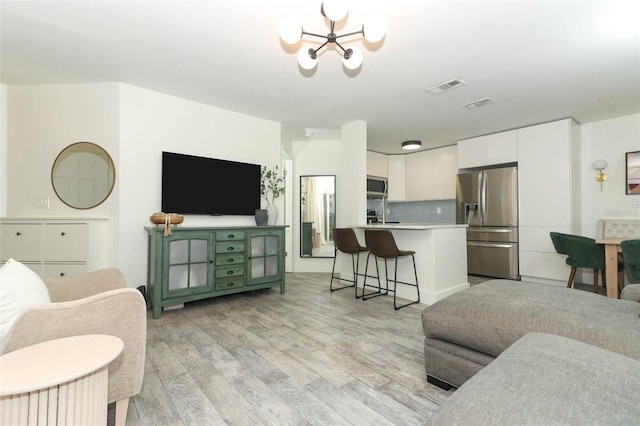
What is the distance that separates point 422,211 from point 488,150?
1.83 metres

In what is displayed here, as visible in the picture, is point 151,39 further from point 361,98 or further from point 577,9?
point 577,9

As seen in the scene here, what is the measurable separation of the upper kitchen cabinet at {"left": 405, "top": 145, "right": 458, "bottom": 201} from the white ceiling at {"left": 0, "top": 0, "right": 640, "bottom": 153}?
70.9 inches

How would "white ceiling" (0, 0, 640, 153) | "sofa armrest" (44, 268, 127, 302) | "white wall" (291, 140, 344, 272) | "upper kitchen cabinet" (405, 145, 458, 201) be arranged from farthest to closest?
"upper kitchen cabinet" (405, 145, 458, 201)
"white wall" (291, 140, 344, 272)
"white ceiling" (0, 0, 640, 153)
"sofa armrest" (44, 268, 127, 302)

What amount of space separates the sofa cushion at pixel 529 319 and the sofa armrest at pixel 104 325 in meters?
1.53

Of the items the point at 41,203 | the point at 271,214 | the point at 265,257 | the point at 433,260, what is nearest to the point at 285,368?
the point at 265,257

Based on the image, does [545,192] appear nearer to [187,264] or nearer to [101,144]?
[187,264]

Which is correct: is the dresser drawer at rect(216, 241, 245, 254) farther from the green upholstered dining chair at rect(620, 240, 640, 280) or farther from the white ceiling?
the green upholstered dining chair at rect(620, 240, 640, 280)

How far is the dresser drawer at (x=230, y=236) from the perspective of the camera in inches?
131

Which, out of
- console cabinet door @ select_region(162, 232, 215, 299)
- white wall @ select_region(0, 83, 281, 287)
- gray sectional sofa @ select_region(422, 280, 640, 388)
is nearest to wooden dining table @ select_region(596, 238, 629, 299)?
gray sectional sofa @ select_region(422, 280, 640, 388)

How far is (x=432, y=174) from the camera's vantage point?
6016mm

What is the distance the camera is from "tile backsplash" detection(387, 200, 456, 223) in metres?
5.93

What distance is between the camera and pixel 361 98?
139 inches

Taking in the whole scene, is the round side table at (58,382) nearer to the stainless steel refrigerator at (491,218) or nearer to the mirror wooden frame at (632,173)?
the stainless steel refrigerator at (491,218)

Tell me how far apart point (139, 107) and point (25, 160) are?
139 centimetres
